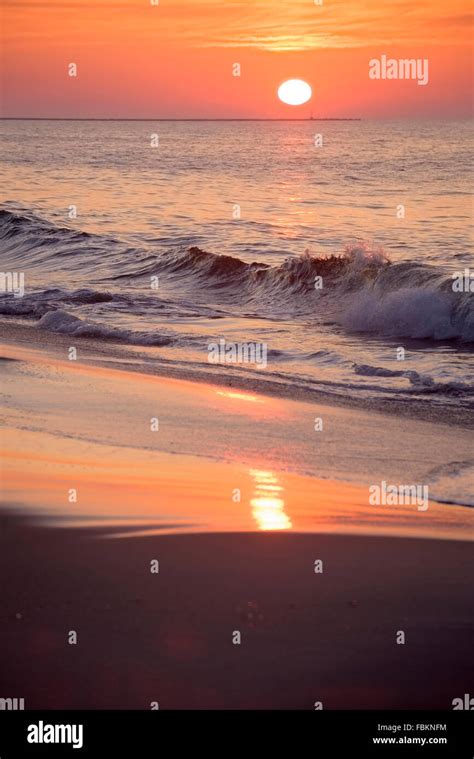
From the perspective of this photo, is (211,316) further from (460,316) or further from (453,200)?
(453,200)

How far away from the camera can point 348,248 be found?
75.8 feet

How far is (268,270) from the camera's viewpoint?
22.7 meters

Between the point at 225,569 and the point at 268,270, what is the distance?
57.1 ft

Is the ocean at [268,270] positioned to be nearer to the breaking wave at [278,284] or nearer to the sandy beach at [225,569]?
the breaking wave at [278,284]

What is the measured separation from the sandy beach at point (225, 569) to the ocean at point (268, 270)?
132 inches

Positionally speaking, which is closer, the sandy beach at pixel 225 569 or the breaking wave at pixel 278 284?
the sandy beach at pixel 225 569

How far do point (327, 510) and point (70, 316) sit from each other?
996cm

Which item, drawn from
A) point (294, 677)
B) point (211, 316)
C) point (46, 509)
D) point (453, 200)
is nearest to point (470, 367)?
point (211, 316)

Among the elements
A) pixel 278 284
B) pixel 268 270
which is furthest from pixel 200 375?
pixel 268 270

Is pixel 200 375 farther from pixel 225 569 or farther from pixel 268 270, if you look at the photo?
pixel 268 270

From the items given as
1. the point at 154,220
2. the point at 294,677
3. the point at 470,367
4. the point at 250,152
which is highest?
the point at 250,152

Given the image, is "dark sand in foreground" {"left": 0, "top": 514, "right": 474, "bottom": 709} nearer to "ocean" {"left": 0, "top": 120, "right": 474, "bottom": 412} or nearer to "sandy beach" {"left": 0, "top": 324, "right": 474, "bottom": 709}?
"sandy beach" {"left": 0, "top": 324, "right": 474, "bottom": 709}

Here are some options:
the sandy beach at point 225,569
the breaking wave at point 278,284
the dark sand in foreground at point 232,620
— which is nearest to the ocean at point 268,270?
the breaking wave at point 278,284

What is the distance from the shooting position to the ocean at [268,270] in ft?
44.7
